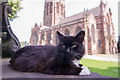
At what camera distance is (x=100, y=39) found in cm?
2208

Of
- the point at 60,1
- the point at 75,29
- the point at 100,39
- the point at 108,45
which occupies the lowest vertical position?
the point at 108,45

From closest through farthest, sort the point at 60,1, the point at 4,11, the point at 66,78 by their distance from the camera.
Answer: the point at 66,78 → the point at 4,11 → the point at 60,1

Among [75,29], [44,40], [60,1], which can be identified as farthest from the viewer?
[60,1]

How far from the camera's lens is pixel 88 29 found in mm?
19656

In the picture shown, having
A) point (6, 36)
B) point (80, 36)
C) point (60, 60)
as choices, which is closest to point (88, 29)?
point (6, 36)

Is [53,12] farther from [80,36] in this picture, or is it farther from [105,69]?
[80,36]

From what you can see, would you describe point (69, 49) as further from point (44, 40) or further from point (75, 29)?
point (44, 40)

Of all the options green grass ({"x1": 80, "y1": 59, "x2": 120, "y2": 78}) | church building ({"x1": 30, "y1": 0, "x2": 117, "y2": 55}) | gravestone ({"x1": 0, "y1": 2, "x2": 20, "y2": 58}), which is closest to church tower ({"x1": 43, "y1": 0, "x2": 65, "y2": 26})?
church building ({"x1": 30, "y1": 0, "x2": 117, "y2": 55})

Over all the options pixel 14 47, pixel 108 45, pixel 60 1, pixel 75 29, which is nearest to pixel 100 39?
A: pixel 108 45

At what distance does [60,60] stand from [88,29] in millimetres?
19636

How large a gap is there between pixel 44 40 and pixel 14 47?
24.1m

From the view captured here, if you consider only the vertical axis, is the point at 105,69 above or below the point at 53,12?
below

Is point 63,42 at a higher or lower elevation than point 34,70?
higher

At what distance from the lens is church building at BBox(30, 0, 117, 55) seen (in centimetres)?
1964
